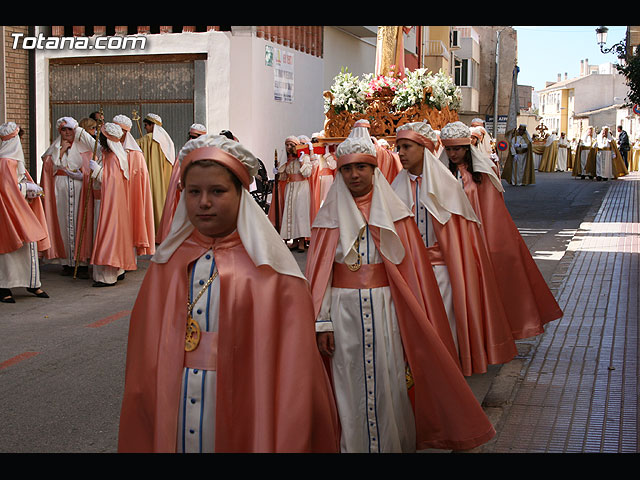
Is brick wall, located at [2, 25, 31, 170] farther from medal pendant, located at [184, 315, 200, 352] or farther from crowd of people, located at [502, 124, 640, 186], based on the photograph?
crowd of people, located at [502, 124, 640, 186]

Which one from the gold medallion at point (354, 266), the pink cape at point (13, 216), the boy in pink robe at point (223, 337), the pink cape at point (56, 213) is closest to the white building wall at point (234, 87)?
the pink cape at point (56, 213)

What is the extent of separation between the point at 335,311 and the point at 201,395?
152cm

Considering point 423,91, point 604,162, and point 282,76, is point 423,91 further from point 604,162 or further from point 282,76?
Result: point 604,162

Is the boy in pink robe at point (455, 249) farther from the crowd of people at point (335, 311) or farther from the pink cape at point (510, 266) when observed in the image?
the pink cape at point (510, 266)

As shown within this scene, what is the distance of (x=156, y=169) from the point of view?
13977mm

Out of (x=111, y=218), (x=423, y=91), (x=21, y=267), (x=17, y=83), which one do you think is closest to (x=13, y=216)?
(x=21, y=267)

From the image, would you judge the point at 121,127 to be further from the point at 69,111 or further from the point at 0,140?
the point at 69,111

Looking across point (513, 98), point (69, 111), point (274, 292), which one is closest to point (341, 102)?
point (69, 111)

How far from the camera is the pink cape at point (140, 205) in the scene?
39.3ft

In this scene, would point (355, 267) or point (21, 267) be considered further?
point (21, 267)

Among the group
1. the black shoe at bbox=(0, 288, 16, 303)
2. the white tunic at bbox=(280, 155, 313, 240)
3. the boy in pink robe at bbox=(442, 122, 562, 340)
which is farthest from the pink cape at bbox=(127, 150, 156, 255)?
the boy in pink robe at bbox=(442, 122, 562, 340)

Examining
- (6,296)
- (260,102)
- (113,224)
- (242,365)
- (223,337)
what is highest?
(260,102)

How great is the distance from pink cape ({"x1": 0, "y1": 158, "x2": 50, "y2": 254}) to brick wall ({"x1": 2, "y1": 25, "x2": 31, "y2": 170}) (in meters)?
9.09
